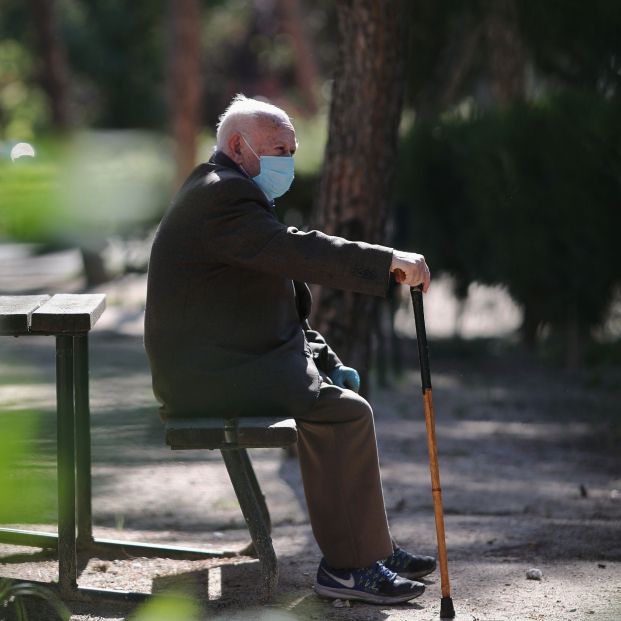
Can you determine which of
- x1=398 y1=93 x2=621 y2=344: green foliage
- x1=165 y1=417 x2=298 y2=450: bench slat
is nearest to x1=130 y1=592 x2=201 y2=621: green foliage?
x1=165 y1=417 x2=298 y2=450: bench slat

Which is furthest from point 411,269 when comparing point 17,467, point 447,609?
point 17,467

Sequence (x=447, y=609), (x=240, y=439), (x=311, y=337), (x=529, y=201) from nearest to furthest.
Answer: (x=240, y=439), (x=447, y=609), (x=311, y=337), (x=529, y=201)

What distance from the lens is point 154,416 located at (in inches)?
247

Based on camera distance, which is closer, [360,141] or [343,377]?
[343,377]

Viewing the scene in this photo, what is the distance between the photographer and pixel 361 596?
3572mm

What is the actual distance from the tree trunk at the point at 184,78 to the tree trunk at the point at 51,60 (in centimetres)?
163

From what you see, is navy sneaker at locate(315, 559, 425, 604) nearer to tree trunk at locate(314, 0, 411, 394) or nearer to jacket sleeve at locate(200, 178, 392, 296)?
jacket sleeve at locate(200, 178, 392, 296)

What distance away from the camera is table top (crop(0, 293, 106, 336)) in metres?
3.20

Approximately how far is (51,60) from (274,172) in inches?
596

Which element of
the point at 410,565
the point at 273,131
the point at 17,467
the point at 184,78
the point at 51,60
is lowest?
the point at 410,565

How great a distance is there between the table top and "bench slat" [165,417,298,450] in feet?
1.25

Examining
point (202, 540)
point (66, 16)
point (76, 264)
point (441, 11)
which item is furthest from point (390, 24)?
point (66, 16)

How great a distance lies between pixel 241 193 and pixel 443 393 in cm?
580

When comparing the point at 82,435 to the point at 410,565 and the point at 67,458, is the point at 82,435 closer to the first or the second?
the point at 67,458
